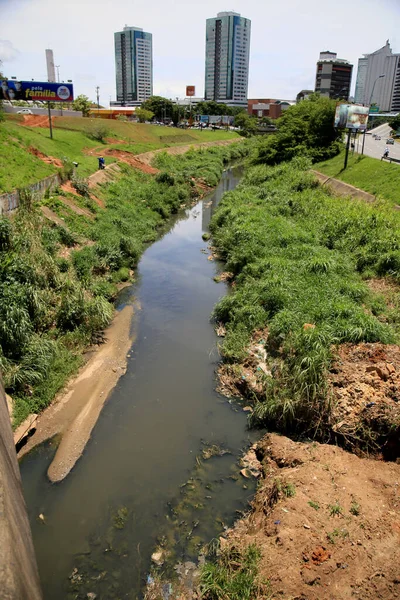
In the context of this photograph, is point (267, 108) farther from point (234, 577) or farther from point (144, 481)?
point (234, 577)

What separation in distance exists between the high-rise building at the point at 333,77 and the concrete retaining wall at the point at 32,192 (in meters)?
149

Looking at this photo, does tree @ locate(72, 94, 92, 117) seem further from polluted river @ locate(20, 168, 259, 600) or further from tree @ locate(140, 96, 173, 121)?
polluted river @ locate(20, 168, 259, 600)

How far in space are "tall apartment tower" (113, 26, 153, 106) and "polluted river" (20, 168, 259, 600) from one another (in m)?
188

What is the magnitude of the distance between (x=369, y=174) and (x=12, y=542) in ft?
107

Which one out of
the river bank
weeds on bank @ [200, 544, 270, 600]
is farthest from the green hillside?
weeds on bank @ [200, 544, 270, 600]

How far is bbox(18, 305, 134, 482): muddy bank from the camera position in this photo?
398 inches

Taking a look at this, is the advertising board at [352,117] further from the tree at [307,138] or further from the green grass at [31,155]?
the green grass at [31,155]

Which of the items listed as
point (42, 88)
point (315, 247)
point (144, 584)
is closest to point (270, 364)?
point (144, 584)

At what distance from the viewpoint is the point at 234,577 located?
6914mm

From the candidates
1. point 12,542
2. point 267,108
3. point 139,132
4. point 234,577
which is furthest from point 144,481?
point 267,108

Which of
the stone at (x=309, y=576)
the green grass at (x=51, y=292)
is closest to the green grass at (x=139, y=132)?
the green grass at (x=51, y=292)

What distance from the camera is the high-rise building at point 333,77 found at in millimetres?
150750

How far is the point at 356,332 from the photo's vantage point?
38.2ft

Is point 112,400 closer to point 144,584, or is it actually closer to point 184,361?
point 184,361
